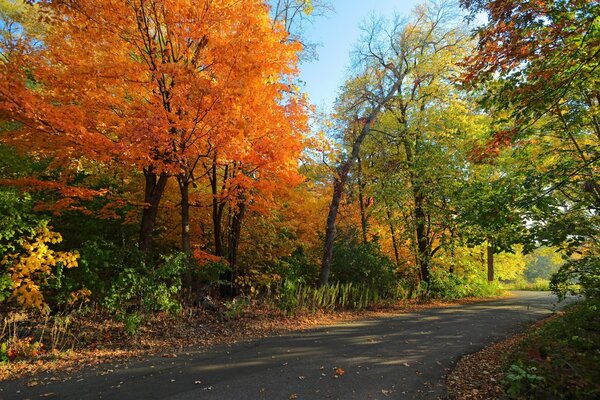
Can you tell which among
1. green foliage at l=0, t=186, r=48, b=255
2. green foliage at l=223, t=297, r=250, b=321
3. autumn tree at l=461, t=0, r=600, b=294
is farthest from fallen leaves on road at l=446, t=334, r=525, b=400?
green foliage at l=0, t=186, r=48, b=255

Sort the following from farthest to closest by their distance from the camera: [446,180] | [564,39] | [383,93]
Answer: [383,93] < [446,180] < [564,39]

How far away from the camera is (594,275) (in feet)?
20.5

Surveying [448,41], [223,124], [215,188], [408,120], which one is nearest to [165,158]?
[223,124]

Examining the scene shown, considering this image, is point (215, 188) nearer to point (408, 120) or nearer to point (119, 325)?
point (119, 325)

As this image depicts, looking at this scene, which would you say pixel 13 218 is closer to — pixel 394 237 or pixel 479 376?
pixel 479 376

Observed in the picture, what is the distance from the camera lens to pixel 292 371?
521 cm

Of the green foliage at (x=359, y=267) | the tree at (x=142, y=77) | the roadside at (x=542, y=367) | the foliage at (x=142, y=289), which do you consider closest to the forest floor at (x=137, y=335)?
the foliage at (x=142, y=289)

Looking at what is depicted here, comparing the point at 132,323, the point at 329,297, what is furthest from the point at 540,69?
the point at 329,297

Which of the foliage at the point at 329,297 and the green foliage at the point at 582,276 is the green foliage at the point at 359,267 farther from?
the green foliage at the point at 582,276

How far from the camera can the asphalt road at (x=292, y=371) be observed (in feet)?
14.4

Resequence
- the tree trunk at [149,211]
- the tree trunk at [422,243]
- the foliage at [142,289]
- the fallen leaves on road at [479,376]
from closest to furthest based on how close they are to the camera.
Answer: the fallen leaves on road at [479,376]
the foliage at [142,289]
the tree trunk at [149,211]
the tree trunk at [422,243]

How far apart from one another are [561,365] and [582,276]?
3.42m

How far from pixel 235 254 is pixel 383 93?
10.0m

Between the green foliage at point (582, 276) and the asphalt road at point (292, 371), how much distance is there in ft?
6.51
